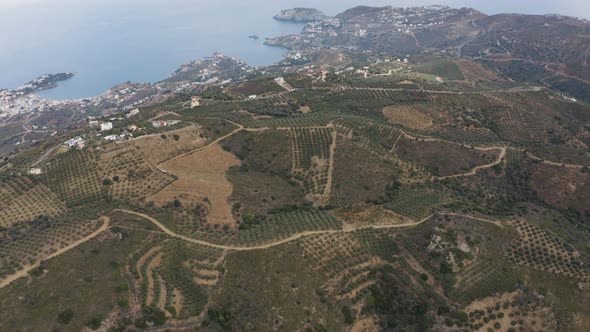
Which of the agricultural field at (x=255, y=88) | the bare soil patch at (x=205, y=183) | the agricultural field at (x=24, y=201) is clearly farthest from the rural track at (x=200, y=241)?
the agricultural field at (x=255, y=88)

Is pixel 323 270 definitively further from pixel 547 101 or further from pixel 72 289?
pixel 547 101

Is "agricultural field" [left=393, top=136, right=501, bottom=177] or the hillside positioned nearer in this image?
the hillside

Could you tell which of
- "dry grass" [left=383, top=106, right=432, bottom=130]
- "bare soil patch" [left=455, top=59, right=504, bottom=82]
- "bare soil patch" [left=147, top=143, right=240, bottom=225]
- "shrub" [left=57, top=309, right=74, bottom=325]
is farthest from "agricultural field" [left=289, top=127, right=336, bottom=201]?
"bare soil patch" [left=455, top=59, right=504, bottom=82]

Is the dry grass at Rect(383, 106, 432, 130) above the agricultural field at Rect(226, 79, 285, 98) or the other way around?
above

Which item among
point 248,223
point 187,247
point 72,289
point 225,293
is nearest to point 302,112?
point 248,223

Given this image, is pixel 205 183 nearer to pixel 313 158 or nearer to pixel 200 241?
pixel 200 241

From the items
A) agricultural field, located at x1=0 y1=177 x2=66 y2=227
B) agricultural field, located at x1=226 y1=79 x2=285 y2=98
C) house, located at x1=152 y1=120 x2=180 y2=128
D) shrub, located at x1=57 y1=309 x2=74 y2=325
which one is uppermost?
house, located at x1=152 y1=120 x2=180 y2=128

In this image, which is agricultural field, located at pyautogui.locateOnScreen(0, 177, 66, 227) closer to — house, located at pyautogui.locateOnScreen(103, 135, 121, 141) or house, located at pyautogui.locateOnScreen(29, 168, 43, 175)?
house, located at pyautogui.locateOnScreen(29, 168, 43, 175)

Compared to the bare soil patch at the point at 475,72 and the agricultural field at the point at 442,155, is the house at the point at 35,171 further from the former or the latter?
the bare soil patch at the point at 475,72

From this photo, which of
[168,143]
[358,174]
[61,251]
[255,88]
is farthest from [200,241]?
[255,88]
